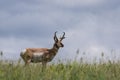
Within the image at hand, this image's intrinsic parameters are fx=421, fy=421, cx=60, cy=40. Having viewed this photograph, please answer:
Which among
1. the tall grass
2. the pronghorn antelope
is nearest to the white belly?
the pronghorn antelope

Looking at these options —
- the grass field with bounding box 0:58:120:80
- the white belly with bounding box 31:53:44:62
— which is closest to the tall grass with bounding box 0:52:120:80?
the grass field with bounding box 0:58:120:80

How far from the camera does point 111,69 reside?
9062 millimetres

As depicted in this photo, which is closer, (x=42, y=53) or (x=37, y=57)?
(x=37, y=57)

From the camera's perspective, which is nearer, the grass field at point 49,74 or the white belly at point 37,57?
the grass field at point 49,74

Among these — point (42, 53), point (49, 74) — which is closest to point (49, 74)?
point (49, 74)

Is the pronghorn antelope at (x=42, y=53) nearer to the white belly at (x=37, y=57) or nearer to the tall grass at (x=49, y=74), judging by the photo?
the white belly at (x=37, y=57)

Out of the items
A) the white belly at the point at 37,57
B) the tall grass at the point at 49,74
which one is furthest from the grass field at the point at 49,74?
the white belly at the point at 37,57

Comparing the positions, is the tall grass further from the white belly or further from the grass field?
the white belly

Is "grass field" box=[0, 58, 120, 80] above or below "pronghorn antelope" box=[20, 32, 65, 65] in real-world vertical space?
below

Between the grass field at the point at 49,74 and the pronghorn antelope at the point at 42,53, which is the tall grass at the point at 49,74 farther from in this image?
the pronghorn antelope at the point at 42,53

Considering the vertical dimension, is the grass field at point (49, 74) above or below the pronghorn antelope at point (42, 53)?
below

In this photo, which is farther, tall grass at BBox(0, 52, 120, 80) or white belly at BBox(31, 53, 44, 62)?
white belly at BBox(31, 53, 44, 62)

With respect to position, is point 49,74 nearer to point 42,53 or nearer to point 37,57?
point 37,57

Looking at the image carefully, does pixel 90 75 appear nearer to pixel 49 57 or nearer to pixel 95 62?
pixel 95 62
